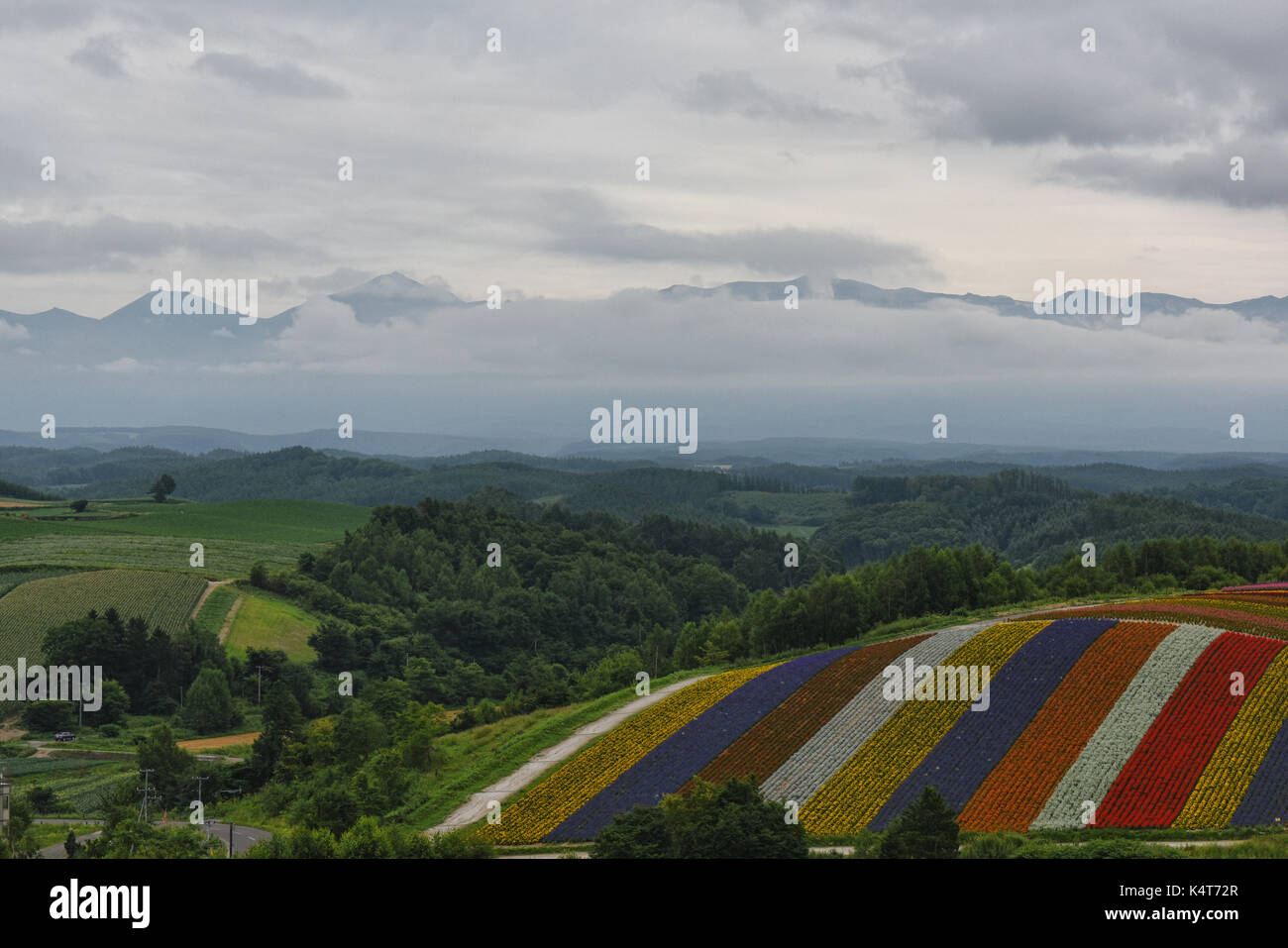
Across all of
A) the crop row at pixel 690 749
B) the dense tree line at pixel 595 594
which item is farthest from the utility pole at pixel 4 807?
the dense tree line at pixel 595 594

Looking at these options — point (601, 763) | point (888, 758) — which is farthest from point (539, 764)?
point (888, 758)

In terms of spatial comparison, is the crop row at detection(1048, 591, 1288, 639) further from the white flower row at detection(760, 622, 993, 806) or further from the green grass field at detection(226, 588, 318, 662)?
the green grass field at detection(226, 588, 318, 662)

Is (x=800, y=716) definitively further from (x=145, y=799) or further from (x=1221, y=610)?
(x=145, y=799)

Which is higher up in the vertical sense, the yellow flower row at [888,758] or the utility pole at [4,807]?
the yellow flower row at [888,758]

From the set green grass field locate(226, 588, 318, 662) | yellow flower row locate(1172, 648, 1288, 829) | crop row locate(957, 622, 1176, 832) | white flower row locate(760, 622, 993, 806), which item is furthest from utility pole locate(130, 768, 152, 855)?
yellow flower row locate(1172, 648, 1288, 829)

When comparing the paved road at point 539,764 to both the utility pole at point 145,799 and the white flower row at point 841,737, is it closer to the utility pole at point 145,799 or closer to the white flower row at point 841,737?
the white flower row at point 841,737
